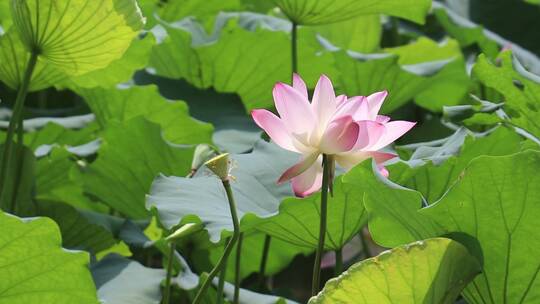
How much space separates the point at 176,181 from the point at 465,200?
41 cm

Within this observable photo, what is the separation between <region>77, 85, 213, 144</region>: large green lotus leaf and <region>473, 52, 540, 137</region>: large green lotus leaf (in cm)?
50

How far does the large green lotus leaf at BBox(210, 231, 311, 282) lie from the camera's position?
1888 millimetres

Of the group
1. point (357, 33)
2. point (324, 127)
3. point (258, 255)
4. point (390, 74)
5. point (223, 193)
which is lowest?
point (258, 255)

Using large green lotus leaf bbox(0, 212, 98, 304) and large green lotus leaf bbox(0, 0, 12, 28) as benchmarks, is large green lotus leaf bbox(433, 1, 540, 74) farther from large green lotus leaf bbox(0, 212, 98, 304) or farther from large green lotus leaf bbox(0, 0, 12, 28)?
large green lotus leaf bbox(0, 212, 98, 304)

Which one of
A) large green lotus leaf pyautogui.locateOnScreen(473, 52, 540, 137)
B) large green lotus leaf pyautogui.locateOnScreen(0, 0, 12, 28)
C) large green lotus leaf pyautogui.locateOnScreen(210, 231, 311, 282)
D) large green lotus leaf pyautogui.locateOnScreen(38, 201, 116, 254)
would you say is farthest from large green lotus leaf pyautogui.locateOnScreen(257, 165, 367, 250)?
large green lotus leaf pyautogui.locateOnScreen(0, 0, 12, 28)

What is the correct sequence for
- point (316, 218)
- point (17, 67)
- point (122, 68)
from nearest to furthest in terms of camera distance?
point (316, 218) → point (17, 67) → point (122, 68)

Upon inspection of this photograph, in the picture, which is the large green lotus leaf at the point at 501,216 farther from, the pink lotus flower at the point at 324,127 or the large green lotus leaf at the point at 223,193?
the large green lotus leaf at the point at 223,193

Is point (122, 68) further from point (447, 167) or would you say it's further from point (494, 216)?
point (494, 216)

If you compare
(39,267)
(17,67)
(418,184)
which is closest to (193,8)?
(17,67)

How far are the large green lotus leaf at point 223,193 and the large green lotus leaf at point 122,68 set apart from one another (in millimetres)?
269

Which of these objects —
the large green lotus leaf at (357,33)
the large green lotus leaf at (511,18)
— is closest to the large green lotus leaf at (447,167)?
the large green lotus leaf at (357,33)

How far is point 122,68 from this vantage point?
5.64 ft

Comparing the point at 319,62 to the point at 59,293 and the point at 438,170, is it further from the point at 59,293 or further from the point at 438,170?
the point at 59,293

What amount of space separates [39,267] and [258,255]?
773 mm
